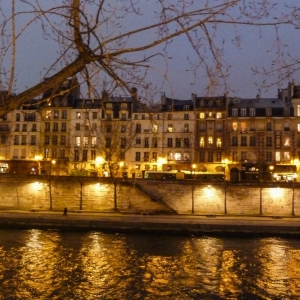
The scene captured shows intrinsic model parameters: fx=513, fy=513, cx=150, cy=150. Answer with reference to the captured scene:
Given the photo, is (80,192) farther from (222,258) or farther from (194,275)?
(194,275)

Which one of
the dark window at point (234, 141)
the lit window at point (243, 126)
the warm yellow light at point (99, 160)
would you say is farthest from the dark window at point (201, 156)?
the warm yellow light at point (99, 160)

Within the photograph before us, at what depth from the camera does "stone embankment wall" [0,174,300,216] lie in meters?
28.8

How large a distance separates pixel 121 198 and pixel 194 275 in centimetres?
1725

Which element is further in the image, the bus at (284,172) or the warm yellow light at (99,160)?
the bus at (284,172)

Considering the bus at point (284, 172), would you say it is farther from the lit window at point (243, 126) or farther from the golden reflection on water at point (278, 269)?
the golden reflection on water at point (278, 269)

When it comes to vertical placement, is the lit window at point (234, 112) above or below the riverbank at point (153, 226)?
above

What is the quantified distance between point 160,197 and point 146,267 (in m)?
15.8

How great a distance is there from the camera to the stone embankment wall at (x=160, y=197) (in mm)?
28766

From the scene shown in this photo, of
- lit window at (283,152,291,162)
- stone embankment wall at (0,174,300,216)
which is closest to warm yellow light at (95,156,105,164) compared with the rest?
stone embankment wall at (0,174,300,216)

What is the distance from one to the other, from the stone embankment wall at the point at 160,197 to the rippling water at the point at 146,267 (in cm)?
822

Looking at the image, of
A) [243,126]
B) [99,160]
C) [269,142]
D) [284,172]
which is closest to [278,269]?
[99,160]

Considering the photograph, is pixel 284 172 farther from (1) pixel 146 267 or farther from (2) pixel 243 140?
(1) pixel 146 267

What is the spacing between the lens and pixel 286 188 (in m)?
28.8

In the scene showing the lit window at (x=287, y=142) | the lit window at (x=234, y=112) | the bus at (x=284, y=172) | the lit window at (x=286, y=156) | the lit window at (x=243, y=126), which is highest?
the lit window at (x=234, y=112)
